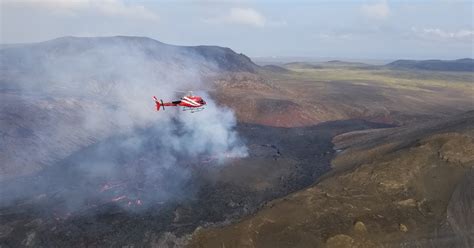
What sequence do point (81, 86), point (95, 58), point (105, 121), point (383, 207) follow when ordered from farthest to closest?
point (95, 58)
point (81, 86)
point (105, 121)
point (383, 207)

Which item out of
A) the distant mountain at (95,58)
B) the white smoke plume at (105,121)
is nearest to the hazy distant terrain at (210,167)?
the white smoke plume at (105,121)

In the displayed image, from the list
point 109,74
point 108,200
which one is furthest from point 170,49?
point 108,200

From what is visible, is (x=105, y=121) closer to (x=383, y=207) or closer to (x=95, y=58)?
(x=95, y=58)

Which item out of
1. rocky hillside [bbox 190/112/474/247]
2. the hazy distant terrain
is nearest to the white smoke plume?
the hazy distant terrain

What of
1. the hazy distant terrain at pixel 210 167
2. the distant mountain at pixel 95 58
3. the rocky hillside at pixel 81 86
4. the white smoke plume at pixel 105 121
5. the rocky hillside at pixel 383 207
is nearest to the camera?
the rocky hillside at pixel 383 207

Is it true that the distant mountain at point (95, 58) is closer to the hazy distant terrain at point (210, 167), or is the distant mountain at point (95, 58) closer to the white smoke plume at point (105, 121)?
the white smoke plume at point (105, 121)

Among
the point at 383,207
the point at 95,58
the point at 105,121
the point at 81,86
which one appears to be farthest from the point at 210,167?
the point at 95,58

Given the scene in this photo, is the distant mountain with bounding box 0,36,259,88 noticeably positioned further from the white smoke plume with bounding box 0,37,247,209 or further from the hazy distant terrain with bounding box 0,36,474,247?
the hazy distant terrain with bounding box 0,36,474,247
